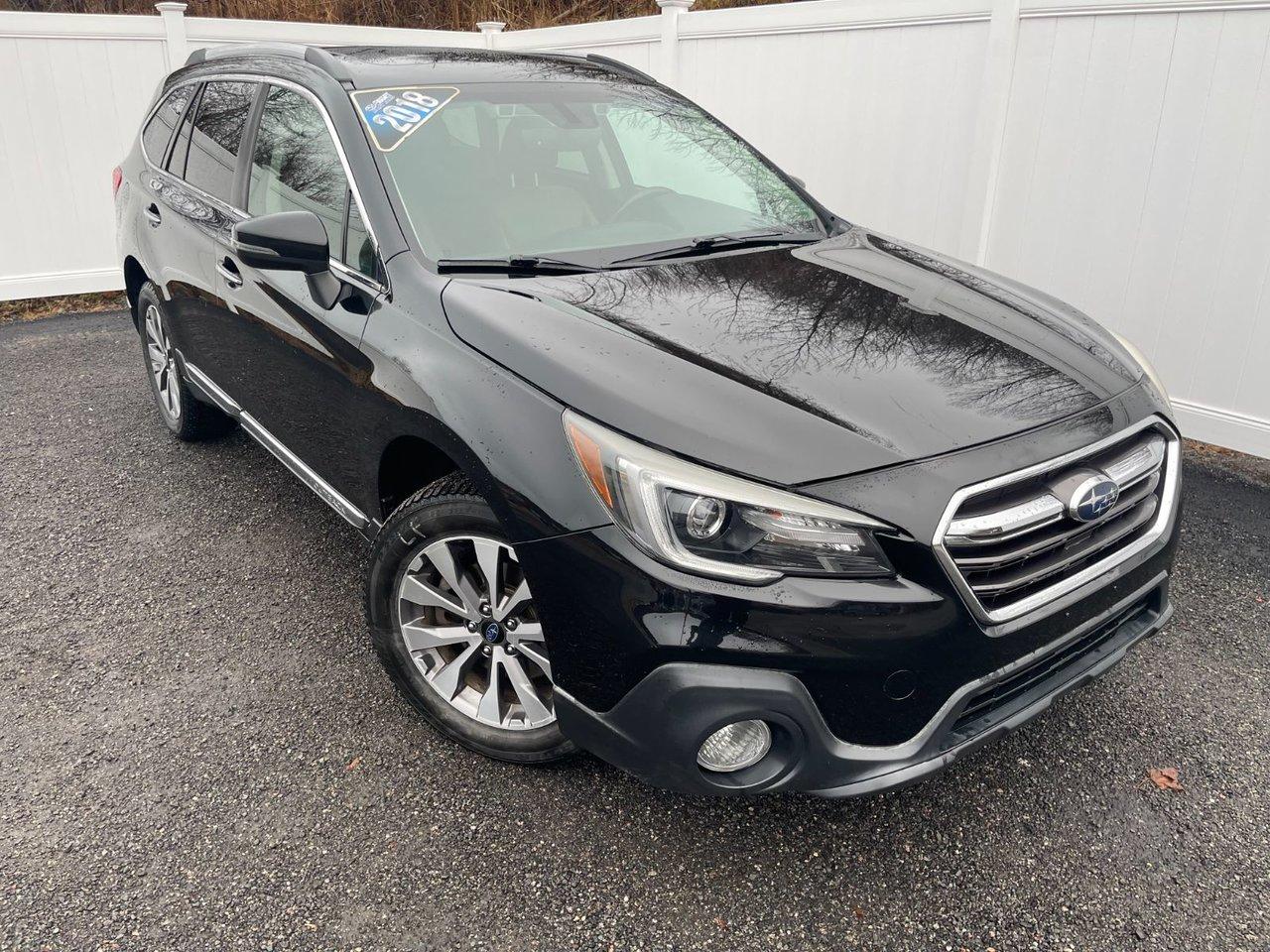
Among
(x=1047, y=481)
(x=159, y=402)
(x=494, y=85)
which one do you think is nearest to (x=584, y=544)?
(x=1047, y=481)

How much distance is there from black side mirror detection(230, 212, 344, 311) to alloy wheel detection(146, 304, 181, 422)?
1948 mm

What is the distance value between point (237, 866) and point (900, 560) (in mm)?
1715

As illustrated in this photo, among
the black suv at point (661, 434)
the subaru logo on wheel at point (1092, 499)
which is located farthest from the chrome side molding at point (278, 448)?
the subaru logo on wheel at point (1092, 499)

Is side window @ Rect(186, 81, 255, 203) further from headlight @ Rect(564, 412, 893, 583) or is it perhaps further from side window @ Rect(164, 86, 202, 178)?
headlight @ Rect(564, 412, 893, 583)

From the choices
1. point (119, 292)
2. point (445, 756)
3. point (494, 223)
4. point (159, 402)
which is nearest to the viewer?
point (445, 756)

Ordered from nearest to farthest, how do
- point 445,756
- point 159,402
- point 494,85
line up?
1. point 445,756
2. point 494,85
3. point 159,402

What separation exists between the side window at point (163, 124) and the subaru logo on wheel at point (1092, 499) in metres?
3.95

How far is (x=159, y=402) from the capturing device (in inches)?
191

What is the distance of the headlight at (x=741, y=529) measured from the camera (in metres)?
1.92

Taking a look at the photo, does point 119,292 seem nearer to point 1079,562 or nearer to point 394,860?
point 394,860

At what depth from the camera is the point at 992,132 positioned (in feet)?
17.1

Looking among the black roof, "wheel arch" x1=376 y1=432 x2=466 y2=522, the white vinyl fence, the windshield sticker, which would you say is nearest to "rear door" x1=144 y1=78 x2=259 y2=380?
the black roof

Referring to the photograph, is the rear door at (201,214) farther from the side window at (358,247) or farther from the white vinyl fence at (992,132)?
the white vinyl fence at (992,132)

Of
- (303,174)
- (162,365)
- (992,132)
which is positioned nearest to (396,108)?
(303,174)
